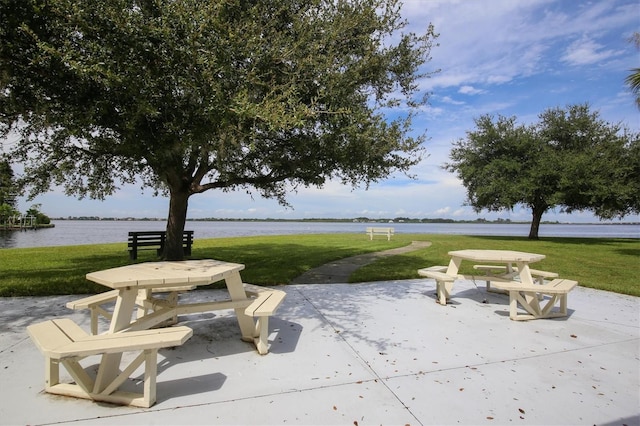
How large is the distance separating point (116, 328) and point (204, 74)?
3.00m

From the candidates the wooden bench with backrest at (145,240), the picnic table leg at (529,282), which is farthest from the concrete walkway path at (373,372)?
the wooden bench with backrest at (145,240)

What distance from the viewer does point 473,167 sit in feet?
89.6

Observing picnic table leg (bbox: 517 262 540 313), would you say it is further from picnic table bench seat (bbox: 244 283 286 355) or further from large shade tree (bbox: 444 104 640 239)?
large shade tree (bbox: 444 104 640 239)

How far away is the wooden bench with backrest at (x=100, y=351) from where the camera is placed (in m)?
2.52

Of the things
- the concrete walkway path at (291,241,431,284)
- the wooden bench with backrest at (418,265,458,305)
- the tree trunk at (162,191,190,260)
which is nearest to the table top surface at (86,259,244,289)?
the wooden bench with backrest at (418,265,458,305)

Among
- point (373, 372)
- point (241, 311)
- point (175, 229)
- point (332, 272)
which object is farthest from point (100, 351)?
point (175, 229)

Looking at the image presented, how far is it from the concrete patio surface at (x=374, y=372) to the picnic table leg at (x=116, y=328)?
18 cm

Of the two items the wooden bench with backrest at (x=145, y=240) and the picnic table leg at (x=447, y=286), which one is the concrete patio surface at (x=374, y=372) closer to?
the picnic table leg at (x=447, y=286)

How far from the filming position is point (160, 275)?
137 inches

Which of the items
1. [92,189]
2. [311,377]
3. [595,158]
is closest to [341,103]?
[311,377]

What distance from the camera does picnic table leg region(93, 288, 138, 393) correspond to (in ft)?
9.43

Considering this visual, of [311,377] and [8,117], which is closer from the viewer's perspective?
[311,377]

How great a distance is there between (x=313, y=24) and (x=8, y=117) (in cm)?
503

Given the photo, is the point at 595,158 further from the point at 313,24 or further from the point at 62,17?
the point at 62,17
